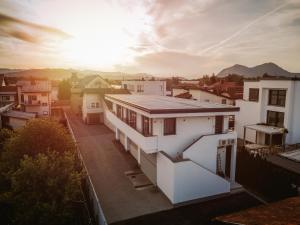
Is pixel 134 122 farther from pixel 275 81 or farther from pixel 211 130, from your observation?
pixel 275 81

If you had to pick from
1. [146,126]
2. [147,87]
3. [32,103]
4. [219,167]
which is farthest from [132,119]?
[32,103]

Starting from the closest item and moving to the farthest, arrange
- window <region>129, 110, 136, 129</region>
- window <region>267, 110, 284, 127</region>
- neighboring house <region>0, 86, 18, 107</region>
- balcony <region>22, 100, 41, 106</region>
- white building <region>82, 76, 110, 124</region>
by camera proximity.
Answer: window <region>129, 110, 136, 129</region> → window <region>267, 110, 284, 127</region> → white building <region>82, 76, 110, 124</region> → neighboring house <region>0, 86, 18, 107</region> → balcony <region>22, 100, 41, 106</region>

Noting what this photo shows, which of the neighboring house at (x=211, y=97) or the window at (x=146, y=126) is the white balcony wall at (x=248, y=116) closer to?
the neighboring house at (x=211, y=97)

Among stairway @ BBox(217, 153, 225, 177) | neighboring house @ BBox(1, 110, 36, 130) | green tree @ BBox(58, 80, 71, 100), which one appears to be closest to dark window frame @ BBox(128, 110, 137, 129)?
stairway @ BBox(217, 153, 225, 177)

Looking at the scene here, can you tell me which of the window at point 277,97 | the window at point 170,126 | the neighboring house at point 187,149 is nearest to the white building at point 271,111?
the window at point 277,97

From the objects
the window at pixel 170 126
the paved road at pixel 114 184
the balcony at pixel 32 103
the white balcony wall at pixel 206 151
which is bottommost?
the paved road at pixel 114 184

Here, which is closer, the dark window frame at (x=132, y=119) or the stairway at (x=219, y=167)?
the stairway at (x=219, y=167)

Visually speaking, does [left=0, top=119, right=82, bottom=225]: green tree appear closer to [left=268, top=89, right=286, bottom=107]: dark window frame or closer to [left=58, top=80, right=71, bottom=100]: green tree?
[left=268, top=89, right=286, bottom=107]: dark window frame
